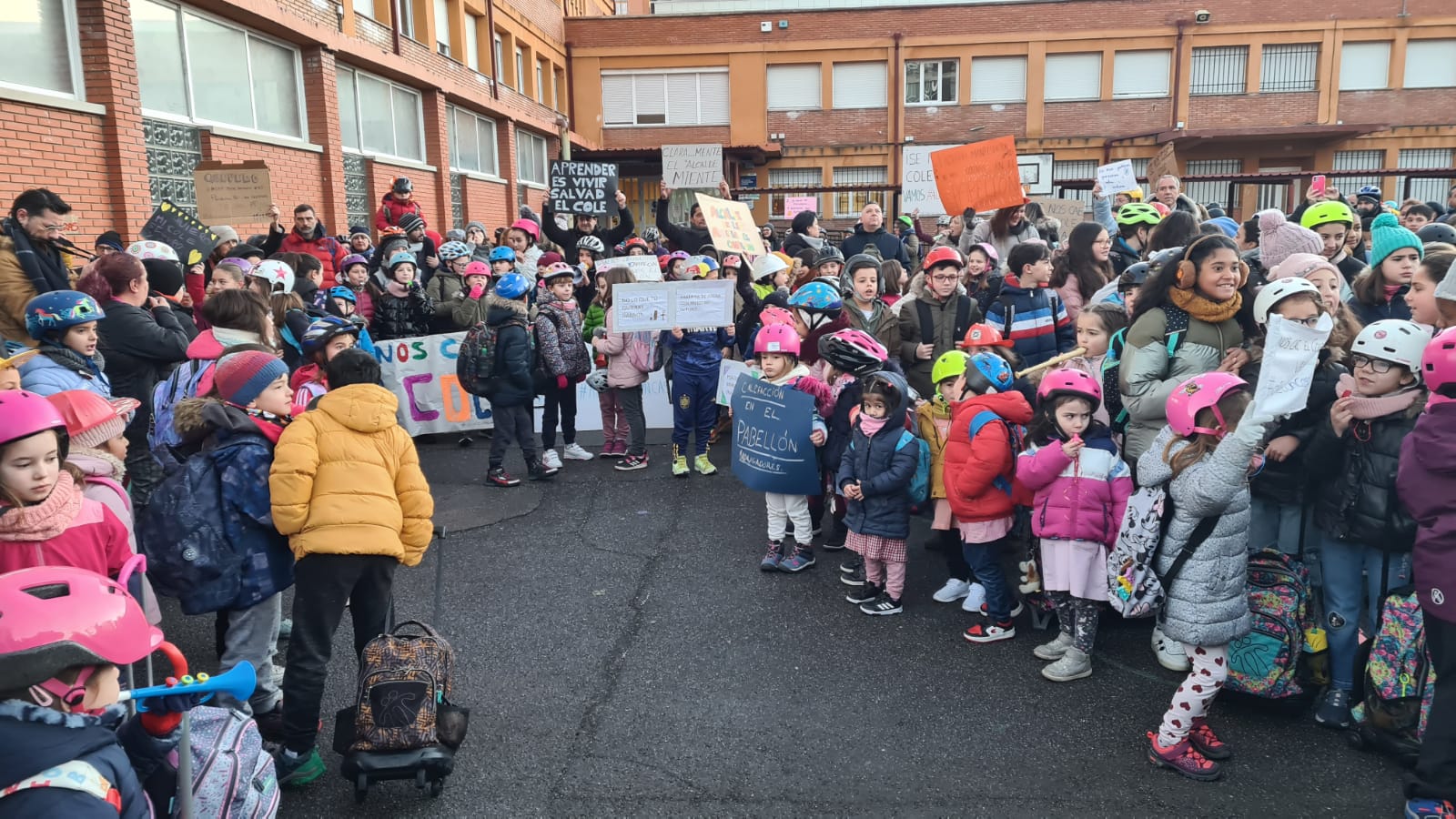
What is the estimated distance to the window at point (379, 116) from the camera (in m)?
16.9

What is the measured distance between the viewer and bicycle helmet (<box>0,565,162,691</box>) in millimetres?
1945

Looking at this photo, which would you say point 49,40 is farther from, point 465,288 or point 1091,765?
point 1091,765

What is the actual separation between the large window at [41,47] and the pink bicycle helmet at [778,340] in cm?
863

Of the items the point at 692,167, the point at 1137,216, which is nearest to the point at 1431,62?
the point at 692,167

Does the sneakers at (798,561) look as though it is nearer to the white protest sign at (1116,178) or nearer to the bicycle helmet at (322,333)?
the bicycle helmet at (322,333)

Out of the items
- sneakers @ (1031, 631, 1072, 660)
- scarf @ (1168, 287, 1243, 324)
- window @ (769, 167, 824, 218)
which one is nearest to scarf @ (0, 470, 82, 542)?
sneakers @ (1031, 631, 1072, 660)

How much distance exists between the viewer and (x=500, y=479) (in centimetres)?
792

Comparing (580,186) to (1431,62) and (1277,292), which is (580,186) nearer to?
(1277,292)

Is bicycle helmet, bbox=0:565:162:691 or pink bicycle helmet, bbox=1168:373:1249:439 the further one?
pink bicycle helmet, bbox=1168:373:1249:439

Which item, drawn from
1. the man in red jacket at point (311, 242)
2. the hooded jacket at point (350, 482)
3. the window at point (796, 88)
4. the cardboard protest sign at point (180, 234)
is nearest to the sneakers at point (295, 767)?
the hooded jacket at point (350, 482)

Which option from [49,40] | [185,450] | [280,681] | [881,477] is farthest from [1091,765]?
[49,40]

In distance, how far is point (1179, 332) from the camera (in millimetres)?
4555

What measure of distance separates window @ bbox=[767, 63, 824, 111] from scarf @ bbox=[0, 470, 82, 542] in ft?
105

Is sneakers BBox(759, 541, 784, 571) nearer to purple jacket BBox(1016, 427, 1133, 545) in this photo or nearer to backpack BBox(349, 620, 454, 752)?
purple jacket BBox(1016, 427, 1133, 545)
